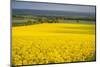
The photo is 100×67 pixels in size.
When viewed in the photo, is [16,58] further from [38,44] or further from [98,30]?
[98,30]

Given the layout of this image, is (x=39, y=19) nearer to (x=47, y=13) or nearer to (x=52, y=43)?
(x=47, y=13)

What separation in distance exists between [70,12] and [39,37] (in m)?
0.54

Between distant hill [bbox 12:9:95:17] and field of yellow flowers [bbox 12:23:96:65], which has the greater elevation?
distant hill [bbox 12:9:95:17]

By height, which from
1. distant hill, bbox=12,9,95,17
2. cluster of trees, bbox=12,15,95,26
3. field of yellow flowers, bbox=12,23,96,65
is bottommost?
field of yellow flowers, bbox=12,23,96,65

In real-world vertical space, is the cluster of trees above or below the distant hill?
below

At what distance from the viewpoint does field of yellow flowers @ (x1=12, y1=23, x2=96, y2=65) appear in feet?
8.66

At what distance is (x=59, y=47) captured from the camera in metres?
2.82

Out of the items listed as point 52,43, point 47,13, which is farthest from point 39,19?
point 52,43

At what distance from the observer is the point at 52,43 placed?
110 inches

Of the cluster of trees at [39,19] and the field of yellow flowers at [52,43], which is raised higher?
the cluster of trees at [39,19]

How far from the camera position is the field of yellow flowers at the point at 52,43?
2639 mm

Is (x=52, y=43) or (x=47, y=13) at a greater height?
(x=47, y=13)

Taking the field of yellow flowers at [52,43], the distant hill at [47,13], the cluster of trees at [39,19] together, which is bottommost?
the field of yellow flowers at [52,43]

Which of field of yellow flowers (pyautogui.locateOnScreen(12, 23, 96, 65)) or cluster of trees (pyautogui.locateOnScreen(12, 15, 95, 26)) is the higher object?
cluster of trees (pyautogui.locateOnScreen(12, 15, 95, 26))
